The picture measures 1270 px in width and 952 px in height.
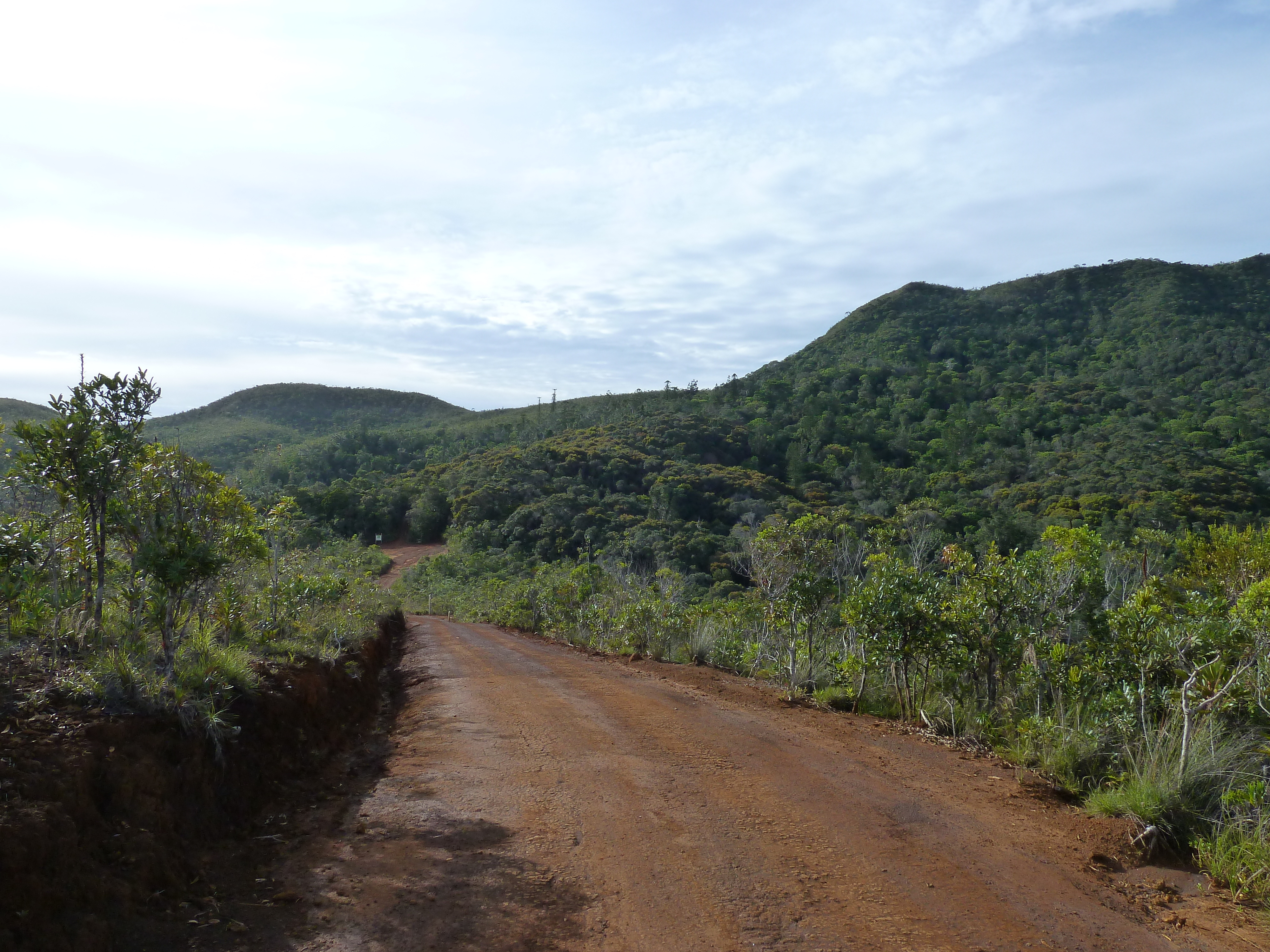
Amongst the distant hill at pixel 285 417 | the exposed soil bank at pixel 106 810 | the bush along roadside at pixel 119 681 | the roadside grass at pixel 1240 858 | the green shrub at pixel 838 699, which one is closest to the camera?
the exposed soil bank at pixel 106 810

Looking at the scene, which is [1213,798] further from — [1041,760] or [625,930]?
[625,930]

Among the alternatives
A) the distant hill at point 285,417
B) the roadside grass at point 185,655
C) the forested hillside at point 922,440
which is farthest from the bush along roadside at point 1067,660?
the distant hill at point 285,417

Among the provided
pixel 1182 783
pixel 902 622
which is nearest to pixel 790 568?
pixel 902 622

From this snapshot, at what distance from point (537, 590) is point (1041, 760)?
67.5 ft

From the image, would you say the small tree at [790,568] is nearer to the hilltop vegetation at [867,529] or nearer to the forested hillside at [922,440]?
the hilltop vegetation at [867,529]

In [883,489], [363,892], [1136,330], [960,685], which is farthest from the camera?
[1136,330]

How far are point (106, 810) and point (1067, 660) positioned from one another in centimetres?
758

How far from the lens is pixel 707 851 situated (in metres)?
5.04

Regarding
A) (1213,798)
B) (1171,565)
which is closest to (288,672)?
(1213,798)

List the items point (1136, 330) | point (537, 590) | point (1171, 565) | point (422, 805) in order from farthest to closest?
point (1136, 330) < point (537, 590) < point (1171, 565) < point (422, 805)

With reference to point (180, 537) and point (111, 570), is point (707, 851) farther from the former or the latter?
point (111, 570)

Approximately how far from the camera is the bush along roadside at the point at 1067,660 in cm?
519

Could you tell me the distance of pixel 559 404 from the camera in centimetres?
Answer: 9500

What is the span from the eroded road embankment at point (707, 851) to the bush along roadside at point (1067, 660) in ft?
1.65
